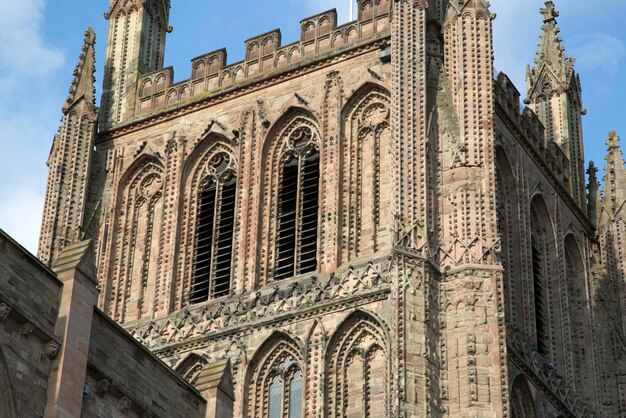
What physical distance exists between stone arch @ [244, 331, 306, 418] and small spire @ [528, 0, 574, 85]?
15479mm

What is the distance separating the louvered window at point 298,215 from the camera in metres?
41.6

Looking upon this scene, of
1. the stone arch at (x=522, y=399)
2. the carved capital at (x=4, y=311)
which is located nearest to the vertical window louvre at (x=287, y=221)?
the stone arch at (x=522, y=399)

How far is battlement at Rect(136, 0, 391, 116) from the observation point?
4403 centimetres

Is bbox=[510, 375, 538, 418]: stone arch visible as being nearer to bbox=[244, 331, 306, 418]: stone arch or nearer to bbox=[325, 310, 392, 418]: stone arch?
bbox=[325, 310, 392, 418]: stone arch

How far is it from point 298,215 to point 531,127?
7.26 meters

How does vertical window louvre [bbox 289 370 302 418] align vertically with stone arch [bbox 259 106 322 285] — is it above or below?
below

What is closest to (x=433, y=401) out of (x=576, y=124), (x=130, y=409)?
(x=130, y=409)

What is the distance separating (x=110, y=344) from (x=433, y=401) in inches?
541

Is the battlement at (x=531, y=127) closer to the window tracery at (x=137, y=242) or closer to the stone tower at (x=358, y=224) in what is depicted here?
the stone tower at (x=358, y=224)

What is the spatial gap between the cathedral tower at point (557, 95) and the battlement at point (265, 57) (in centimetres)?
790

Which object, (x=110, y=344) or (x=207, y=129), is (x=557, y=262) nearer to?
(x=207, y=129)

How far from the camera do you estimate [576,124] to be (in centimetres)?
5138

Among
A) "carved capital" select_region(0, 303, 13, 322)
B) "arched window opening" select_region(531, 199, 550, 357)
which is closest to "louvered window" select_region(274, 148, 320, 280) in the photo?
"arched window opening" select_region(531, 199, 550, 357)

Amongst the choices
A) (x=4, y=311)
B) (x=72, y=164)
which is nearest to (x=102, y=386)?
(x=4, y=311)
